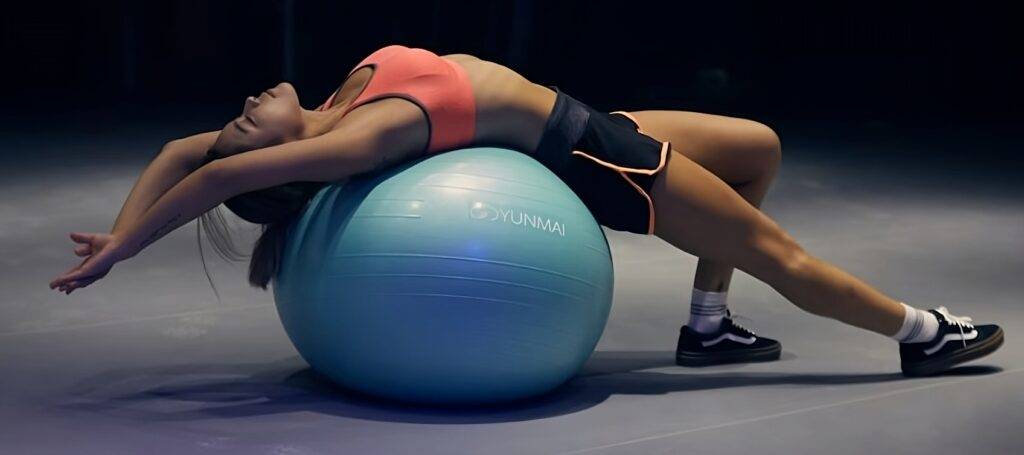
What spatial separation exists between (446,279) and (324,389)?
1.87 feet

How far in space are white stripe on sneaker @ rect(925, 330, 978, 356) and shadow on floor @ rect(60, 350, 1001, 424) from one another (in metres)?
0.10

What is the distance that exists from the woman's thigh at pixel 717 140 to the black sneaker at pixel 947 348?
61 cm

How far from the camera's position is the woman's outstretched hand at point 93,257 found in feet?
9.91

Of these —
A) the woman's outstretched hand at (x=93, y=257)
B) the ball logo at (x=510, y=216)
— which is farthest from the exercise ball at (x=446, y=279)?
the woman's outstretched hand at (x=93, y=257)

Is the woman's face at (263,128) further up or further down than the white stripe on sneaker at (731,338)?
further up

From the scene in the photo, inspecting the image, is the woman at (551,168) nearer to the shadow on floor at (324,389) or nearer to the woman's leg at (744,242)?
the woman's leg at (744,242)

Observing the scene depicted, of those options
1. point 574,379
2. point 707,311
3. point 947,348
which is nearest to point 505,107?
point 574,379

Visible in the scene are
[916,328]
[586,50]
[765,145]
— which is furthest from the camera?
[586,50]

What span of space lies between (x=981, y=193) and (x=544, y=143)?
3614mm

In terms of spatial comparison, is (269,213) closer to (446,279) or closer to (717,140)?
(446,279)

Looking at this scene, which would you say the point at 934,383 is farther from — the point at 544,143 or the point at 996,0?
the point at 996,0

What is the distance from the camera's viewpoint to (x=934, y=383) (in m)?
3.54

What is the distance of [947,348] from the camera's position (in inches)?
141

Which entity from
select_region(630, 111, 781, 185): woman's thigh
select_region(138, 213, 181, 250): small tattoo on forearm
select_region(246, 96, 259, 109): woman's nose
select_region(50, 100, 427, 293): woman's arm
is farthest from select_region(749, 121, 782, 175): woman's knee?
select_region(138, 213, 181, 250): small tattoo on forearm
